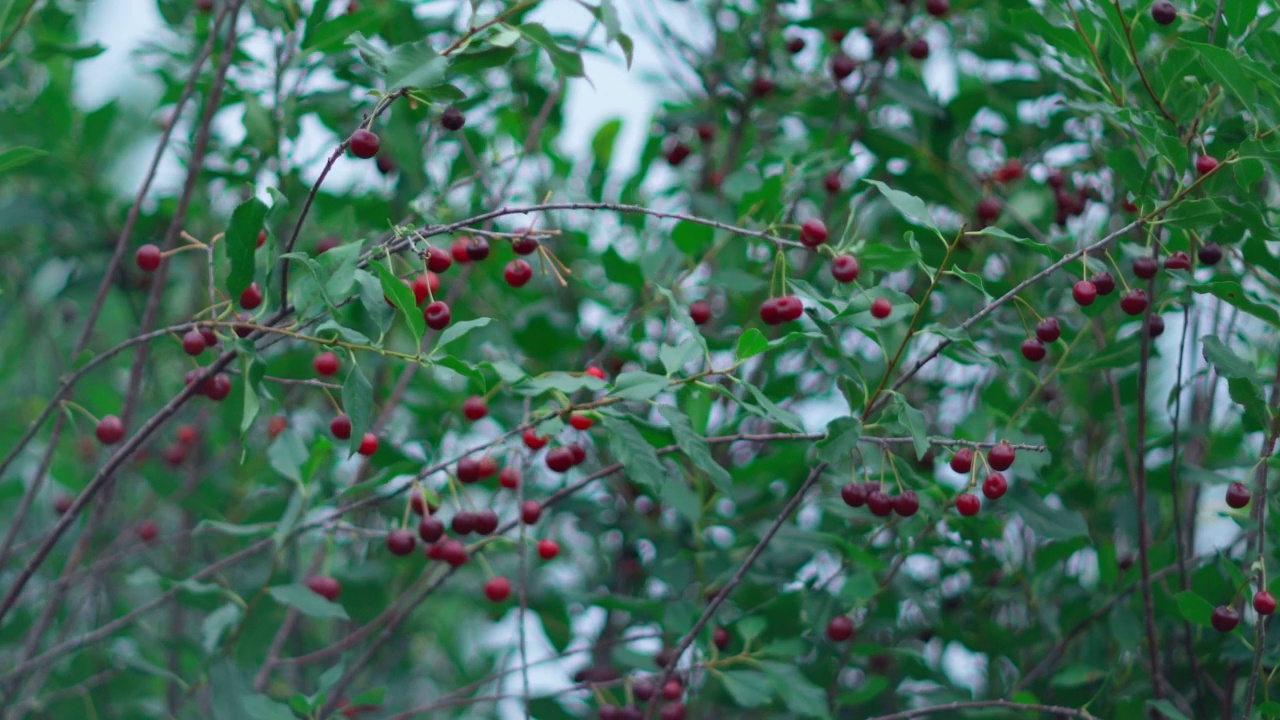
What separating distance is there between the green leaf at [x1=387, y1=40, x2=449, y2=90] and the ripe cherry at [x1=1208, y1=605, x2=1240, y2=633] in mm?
990

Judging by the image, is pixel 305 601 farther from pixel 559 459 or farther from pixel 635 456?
pixel 635 456

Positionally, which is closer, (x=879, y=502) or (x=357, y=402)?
(x=357, y=402)

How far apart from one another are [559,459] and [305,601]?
38 cm

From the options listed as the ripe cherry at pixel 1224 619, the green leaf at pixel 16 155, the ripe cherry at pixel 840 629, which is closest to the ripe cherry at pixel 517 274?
the green leaf at pixel 16 155

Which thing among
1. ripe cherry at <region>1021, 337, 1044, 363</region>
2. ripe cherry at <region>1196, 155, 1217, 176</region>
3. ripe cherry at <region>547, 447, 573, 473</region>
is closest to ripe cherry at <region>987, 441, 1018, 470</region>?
ripe cherry at <region>1021, 337, 1044, 363</region>

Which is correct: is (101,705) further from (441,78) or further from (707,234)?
(441,78)

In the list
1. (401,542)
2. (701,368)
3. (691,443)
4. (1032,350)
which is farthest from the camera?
(701,368)

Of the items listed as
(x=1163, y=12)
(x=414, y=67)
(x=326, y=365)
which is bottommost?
(x=326, y=365)

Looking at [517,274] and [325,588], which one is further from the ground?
[517,274]

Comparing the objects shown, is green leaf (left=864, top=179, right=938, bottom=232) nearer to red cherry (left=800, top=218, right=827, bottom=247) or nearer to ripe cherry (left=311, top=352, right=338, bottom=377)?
red cherry (left=800, top=218, right=827, bottom=247)

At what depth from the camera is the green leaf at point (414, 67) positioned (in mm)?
981

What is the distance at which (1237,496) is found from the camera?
123cm

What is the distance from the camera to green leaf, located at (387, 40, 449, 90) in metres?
0.98

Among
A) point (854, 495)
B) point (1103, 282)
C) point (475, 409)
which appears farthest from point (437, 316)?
point (1103, 282)
